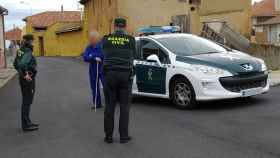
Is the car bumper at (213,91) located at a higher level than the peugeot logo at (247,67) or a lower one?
lower

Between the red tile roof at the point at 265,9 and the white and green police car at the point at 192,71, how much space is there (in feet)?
176

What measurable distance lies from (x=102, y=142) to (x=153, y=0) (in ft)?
88.8

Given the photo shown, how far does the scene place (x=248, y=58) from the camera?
10281 mm

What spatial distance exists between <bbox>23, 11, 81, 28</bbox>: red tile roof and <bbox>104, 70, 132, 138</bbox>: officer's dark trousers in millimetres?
63577

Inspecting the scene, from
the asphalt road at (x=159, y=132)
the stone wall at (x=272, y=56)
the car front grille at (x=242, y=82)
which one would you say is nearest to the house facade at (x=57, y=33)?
the stone wall at (x=272, y=56)

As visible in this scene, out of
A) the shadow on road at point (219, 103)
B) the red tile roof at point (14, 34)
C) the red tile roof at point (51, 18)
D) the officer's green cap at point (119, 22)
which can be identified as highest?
the red tile roof at point (51, 18)

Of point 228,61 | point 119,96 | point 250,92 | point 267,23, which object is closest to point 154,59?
point 228,61

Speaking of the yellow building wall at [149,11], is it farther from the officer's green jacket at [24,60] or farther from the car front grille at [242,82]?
the officer's green jacket at [24,60]

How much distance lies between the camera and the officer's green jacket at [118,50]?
7.13 metres

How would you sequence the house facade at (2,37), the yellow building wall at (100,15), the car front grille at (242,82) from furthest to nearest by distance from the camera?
1. the yellow building wall at (100,15)
2. the house facade at (2,37)
3. the car front grille at (242,82)

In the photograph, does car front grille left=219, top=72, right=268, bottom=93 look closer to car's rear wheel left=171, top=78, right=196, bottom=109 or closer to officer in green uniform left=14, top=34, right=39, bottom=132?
car's rear wheel left=171, top=78, right=196, bottom=109

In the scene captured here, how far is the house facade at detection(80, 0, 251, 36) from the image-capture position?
1289 inches

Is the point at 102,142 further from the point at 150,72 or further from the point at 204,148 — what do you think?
the point at 150,72

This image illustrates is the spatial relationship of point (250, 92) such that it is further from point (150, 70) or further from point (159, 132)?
point (159, 132)
